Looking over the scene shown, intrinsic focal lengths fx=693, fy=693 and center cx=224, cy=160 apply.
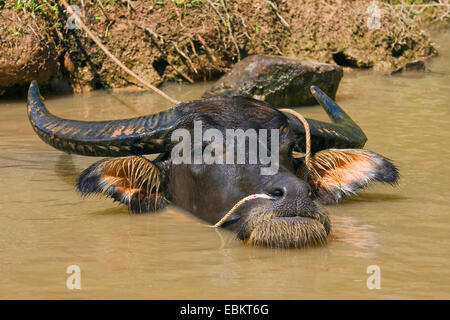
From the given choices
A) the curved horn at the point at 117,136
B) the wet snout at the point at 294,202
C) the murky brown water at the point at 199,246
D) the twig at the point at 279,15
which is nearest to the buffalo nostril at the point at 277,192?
the wet snout at the point at 294,202

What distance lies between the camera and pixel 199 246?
339cm

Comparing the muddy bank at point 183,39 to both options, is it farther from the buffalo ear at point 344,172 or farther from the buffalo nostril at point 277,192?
the buffalo nostril at point 277,192

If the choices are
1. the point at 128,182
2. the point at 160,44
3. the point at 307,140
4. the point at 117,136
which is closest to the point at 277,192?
the point at 307,140

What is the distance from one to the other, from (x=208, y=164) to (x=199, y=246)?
55 cm

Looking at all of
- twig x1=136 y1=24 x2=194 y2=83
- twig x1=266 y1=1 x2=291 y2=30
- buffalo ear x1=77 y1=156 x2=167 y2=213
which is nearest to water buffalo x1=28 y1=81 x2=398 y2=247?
buffalo ear x1=77 y1=156 x2=167 y2=213

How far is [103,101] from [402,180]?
410 centimetres

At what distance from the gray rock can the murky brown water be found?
1934 mm

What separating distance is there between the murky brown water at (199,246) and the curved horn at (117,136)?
1.08 feet

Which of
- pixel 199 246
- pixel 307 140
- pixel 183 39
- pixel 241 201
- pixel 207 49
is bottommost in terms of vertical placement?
pixel 207 49

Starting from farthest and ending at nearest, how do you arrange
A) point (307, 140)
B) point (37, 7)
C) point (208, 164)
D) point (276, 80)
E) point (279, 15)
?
point (279, 15)
point (37, 7)
point (276, 80)
point (307, 140)
point (208, 164)

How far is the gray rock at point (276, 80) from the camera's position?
7324mm

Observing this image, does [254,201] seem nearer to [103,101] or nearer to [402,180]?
[402,180]

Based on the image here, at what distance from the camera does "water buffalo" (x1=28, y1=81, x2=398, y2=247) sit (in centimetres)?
365

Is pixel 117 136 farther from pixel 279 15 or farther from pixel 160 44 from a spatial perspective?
pixel 279 15
